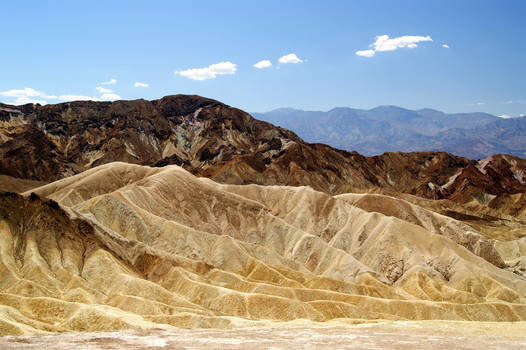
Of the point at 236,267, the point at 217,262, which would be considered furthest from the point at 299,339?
the point at 217,262

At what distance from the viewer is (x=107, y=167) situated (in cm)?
14812

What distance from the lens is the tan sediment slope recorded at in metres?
69.4

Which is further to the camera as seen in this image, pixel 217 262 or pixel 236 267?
pixel 217 262

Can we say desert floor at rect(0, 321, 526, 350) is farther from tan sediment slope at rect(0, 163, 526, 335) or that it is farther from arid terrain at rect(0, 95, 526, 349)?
tan sediment slope at rect(0, 163, 526, 335)

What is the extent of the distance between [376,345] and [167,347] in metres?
17.7

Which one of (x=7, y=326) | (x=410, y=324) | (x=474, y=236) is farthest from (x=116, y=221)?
(x=474, y=236)

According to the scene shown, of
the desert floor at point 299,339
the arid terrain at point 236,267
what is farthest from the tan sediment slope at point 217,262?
the desert floor at point 299,339

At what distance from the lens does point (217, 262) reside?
97375mm

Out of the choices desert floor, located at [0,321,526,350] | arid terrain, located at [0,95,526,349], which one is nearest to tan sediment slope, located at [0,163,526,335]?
arid terrain, located at [0,95,526,349]

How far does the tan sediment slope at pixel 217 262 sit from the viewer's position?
69375 millimetres

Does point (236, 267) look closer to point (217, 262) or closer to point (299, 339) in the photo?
point (217, 262)

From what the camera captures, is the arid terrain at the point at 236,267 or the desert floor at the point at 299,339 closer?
the desert floor at the point at 299,339

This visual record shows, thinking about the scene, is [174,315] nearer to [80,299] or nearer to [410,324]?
[80,299]

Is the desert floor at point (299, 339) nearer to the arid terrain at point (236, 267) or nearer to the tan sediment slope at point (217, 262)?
the arid terrain at point (236, 267)
